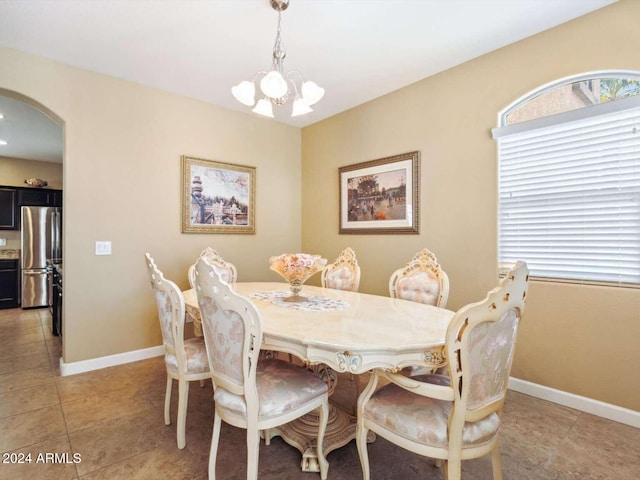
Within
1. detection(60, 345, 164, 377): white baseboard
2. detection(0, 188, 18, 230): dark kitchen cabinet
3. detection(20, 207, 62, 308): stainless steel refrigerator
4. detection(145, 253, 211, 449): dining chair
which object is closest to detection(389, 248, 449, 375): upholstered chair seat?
detection(145, 253, 211, 449): dining chair

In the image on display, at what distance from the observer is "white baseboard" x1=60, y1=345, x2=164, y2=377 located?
9.62ft

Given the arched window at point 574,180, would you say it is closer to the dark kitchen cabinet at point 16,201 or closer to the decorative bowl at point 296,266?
the decorative bowl at point 296,266

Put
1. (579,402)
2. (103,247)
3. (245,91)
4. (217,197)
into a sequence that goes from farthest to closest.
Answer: (217,197) < (103,247) < (579,402) < (245,91)

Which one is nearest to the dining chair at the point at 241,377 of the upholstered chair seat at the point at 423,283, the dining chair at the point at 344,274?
the upholstered chair seat at the point at 423,283

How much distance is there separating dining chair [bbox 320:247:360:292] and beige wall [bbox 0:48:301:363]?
1.48 metres

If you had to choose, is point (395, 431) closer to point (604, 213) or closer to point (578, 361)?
point (578, 361)

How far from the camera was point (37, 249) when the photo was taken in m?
5.74

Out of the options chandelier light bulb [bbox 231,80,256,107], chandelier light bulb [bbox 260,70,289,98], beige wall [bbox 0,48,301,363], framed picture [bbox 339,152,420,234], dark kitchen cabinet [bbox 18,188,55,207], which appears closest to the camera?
chandelier light bulb [bbox 260,70,289,98]

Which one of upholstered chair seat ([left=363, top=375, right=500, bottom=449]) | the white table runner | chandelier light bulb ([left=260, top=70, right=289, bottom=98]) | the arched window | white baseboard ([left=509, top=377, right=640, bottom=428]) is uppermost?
chandelier light bulb ([left=260, top=70, right=289, bottom=98])

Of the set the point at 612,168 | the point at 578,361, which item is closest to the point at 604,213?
the point at 612,168

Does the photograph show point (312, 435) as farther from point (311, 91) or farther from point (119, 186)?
point (119, 186)

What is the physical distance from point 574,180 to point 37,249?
7.70 meters

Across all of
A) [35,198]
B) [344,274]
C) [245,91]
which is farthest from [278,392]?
[35,198]

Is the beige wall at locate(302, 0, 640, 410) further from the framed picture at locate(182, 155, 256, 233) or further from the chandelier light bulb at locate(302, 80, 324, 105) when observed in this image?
the chandelier light bulb at locate(302, 80, 324, 105)
